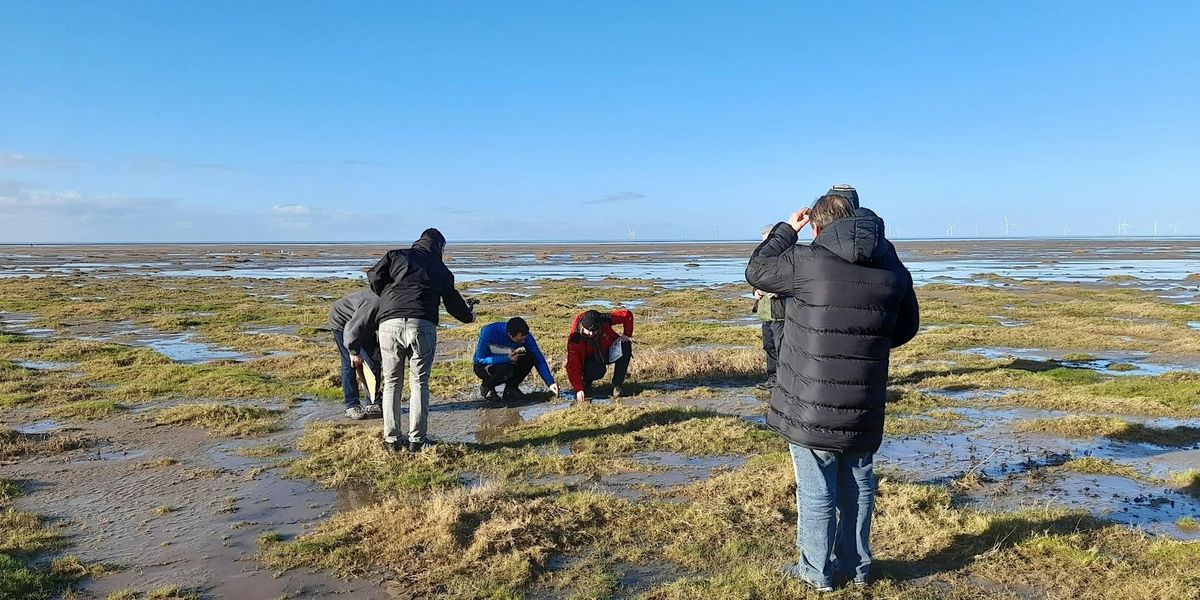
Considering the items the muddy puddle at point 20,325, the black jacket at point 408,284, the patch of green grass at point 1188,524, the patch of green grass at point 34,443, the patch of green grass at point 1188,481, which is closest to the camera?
the patch of green grass at point 1188,524

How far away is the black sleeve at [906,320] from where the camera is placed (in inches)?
150

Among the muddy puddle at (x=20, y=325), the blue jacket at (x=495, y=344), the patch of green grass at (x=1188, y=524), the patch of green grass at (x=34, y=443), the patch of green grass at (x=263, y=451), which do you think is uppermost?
the blue jacket at (x=495, y=344)

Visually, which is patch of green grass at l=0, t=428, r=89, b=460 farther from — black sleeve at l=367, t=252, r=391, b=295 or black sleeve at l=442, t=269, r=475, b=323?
black sleeve at l=442, t=269, r=475, b=323

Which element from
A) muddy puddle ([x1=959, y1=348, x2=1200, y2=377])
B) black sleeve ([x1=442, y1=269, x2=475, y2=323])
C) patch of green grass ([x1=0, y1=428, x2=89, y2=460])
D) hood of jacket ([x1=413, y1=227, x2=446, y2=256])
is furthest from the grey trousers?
muddy puddle ([x1=959, y1=348, x2=1200, y2=377])

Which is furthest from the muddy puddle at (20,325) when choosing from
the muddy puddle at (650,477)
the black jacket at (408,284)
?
the muddy puddle at (650,477)

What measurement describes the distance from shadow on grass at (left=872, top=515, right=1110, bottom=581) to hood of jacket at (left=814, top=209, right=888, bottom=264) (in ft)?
6.59

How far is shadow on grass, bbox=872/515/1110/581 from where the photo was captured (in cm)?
452

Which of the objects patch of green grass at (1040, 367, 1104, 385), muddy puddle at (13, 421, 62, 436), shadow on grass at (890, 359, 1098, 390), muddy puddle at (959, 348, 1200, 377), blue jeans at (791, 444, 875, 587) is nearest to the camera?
blue jeans at (791, 444, 875, 587)

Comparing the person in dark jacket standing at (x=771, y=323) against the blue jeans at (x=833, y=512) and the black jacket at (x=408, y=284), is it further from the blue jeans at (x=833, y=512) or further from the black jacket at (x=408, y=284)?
the blue jeans at (x=833, y=512)

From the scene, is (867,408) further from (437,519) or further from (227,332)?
(227,332)

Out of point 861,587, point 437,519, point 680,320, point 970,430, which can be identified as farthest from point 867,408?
point 680,320

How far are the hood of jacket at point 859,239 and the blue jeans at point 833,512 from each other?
1046 millimetres

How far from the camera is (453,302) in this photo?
7.10 meters

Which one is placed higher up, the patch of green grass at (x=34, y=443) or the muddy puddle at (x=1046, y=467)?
the patch of green grass at (x=34, y=443)
